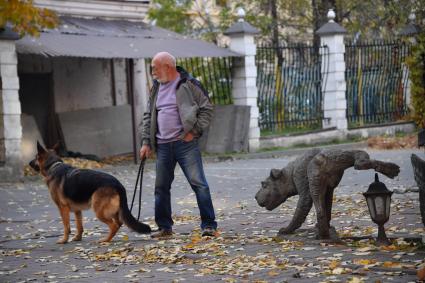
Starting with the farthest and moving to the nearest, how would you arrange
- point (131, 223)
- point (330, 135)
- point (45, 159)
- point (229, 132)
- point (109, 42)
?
point (330, 135) < point (229, 132) < point (109, 42) < point (45, 159) < point (131, 223)

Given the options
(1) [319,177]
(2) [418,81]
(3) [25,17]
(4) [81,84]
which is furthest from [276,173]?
(2) [418,81]

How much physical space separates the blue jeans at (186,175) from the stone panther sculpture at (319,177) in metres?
1.06

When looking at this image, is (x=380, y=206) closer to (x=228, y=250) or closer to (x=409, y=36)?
(x=228, y=250)

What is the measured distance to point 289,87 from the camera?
86.9 feet

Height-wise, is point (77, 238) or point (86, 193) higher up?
point (86, 193)

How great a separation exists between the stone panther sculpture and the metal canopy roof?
10.1 m

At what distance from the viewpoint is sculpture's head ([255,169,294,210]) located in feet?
33.8

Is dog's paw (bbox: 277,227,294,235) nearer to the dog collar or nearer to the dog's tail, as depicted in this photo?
the dog's tail

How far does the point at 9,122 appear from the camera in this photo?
1966 cm

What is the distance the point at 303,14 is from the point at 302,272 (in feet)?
84.8

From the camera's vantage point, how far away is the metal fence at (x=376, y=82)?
27.9 m

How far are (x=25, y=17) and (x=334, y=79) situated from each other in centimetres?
1094

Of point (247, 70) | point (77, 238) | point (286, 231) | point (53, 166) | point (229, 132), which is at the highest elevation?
point (247, 70)

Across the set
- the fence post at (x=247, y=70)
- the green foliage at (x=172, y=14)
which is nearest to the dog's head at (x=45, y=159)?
the fence post at (x=247, y=70)
